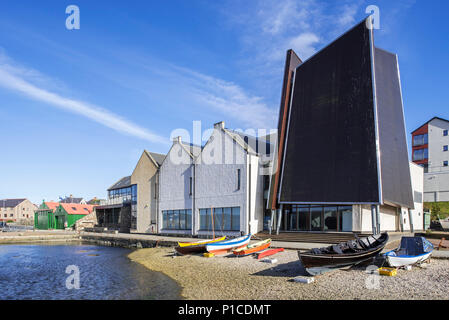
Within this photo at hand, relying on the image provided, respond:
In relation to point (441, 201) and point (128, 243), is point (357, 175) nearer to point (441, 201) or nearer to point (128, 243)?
point (128, 243)

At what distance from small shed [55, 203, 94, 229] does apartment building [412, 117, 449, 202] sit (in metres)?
63.6

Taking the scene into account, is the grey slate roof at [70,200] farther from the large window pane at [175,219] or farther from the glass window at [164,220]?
the large window pane at [175,219]

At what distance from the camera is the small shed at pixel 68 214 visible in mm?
67625

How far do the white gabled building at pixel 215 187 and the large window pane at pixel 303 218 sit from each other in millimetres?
4290

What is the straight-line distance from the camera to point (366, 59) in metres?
27.4

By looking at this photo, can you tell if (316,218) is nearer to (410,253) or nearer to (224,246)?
(224,246)

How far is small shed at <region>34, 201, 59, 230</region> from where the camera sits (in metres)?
72.2

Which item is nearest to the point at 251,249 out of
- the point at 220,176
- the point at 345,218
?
the point at 345,218

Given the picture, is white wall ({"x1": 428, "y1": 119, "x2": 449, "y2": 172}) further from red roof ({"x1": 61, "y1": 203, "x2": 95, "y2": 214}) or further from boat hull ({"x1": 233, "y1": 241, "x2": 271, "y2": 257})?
red roof ({"x1": 61, "y1": 203, "x2": 95, "y2": 214})

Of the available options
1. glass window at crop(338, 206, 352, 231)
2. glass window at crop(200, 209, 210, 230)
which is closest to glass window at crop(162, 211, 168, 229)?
glass window at crop(200, 209, 210, 230)

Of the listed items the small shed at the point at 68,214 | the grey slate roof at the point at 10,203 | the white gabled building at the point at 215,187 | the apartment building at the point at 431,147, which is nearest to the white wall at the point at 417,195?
the white gabled building at the point at 215,187

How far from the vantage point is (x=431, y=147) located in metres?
68.7
